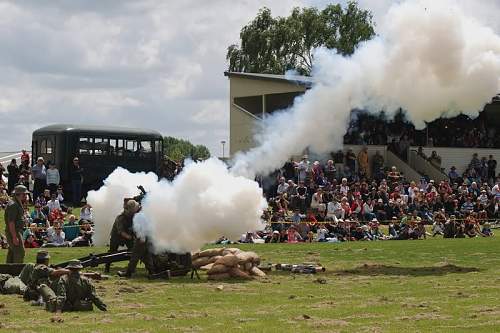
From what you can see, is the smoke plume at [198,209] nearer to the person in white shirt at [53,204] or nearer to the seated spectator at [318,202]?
the person in white shirt at [53,204]

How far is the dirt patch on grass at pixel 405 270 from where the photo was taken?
21781mm

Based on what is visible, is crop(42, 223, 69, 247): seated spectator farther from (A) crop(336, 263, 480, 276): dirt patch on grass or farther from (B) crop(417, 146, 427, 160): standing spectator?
Result: (B) crop(417, 146, 427, 160): standing spectator

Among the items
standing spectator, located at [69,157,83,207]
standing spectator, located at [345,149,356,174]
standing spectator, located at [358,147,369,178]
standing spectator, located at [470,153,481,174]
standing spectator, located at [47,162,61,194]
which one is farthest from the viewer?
standing spectator, located at [470,153,481,174]

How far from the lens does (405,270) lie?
22.4 m

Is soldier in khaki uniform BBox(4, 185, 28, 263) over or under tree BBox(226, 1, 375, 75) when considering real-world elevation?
under

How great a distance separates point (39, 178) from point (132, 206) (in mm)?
14990

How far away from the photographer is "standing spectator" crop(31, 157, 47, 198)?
3678 centimetres

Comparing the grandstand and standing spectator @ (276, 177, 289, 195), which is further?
the grandstand

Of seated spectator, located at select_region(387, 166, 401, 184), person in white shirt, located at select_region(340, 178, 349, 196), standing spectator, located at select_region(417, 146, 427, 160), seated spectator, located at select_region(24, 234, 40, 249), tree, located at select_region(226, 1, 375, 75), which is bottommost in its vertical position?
seated spectator, located at select_region(24, 234, 40, 249)

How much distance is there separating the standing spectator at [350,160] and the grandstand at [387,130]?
1358mm

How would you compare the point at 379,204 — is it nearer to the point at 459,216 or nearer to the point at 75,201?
the point at 459,216

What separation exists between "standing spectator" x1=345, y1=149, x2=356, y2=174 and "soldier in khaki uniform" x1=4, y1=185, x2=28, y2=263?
74.3ft

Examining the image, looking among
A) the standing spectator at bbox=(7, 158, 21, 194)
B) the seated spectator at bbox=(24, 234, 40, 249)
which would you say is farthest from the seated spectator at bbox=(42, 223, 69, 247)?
the standing spectator at bbox=(7, 158, 21, 194)

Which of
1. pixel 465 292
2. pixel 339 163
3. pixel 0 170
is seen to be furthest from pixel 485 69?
pixel 0 170
